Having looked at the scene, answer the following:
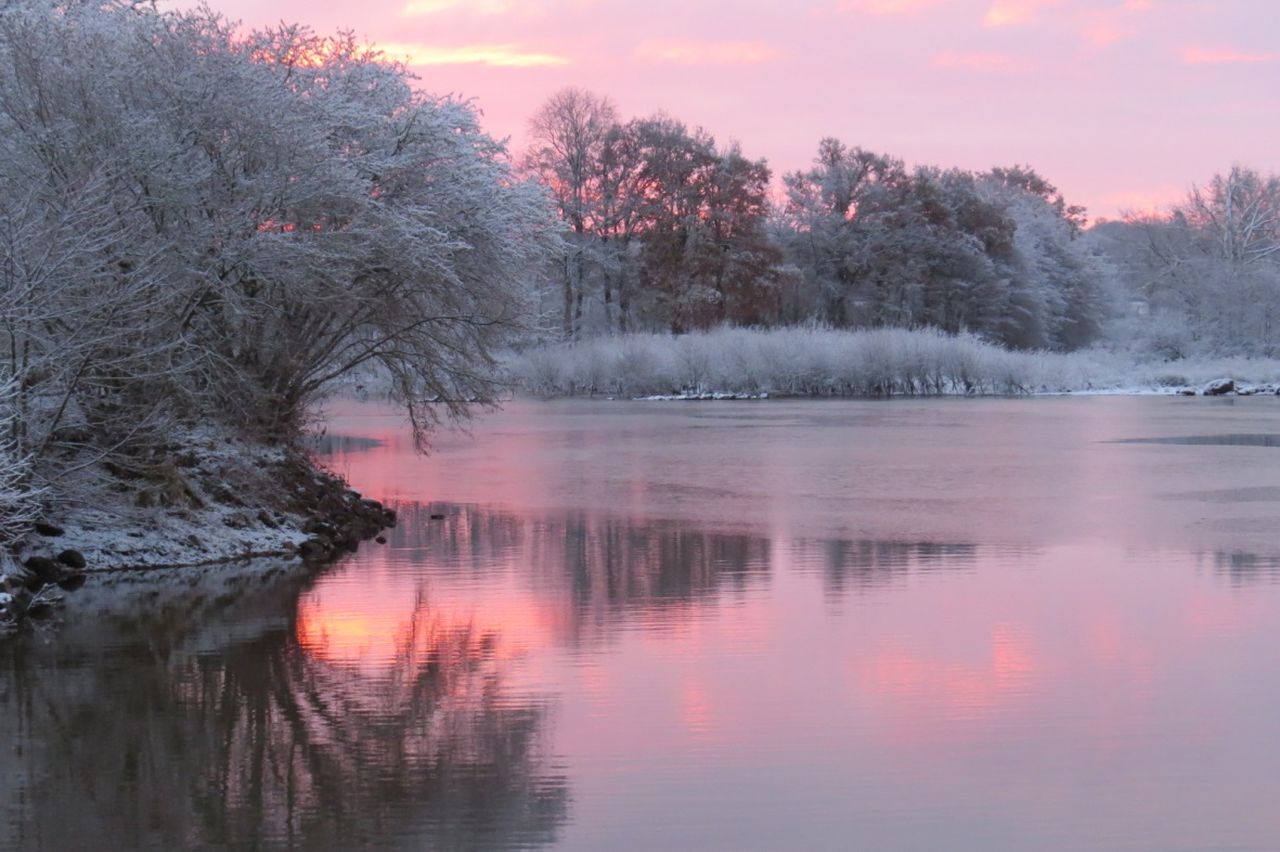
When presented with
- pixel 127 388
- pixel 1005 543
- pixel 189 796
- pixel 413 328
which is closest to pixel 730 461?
pixel 413 328

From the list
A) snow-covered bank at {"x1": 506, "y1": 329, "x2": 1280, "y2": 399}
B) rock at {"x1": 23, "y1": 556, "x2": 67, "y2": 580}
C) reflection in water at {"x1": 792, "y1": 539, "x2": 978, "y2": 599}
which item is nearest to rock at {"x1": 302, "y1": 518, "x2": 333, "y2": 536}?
rock at {"x1": 23, "y1": 556, "x2": 67, "y2": 580}

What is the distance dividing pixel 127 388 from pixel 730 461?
42.8 ft

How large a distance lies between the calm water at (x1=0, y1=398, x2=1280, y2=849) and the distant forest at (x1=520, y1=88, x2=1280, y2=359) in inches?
1415

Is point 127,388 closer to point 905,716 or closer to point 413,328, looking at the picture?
point 413,328

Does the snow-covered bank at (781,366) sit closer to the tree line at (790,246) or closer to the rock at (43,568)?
the tree line at (790,246)

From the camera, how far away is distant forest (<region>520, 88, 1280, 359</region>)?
57.8 meters

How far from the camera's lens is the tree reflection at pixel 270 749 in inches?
273

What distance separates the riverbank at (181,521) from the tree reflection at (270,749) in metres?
2.16

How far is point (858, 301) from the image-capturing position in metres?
64.6

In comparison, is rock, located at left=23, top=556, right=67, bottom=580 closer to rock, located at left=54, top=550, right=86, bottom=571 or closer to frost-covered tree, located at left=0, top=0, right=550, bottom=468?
rock, located at left=54, top=550, right=86, bottom=571

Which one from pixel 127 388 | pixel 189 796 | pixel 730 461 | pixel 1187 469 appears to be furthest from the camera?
pixel 730 461

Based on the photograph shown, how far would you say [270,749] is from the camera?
824cm

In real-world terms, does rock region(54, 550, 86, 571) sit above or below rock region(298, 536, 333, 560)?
above

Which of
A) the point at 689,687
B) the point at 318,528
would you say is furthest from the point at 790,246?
the point at 689,687
